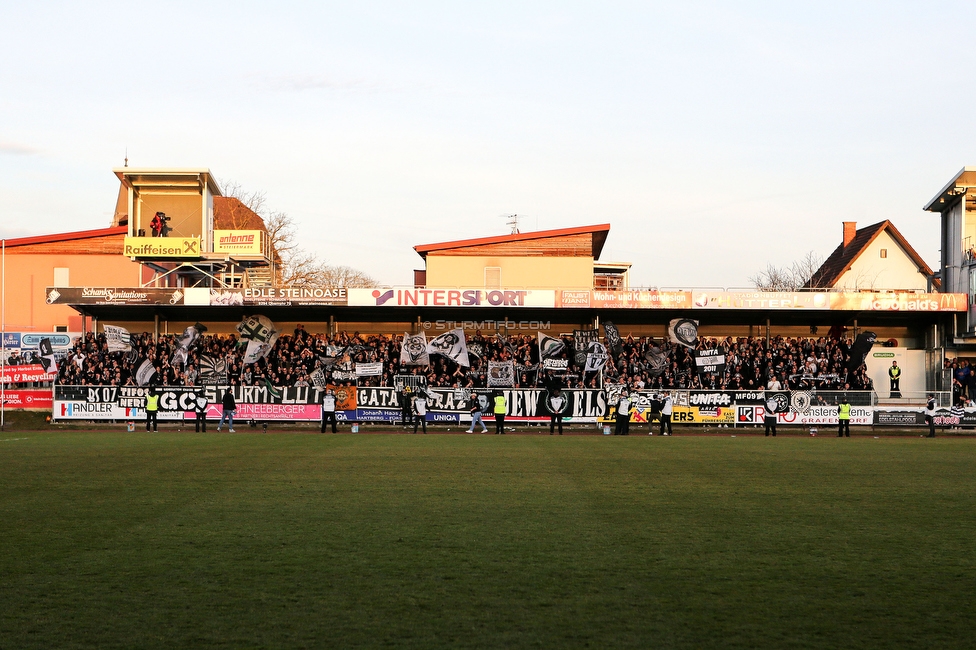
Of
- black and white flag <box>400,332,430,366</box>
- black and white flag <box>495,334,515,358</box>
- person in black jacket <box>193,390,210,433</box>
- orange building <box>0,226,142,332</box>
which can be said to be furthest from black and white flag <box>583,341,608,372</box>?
orange building <box>0,226,142,332</box>

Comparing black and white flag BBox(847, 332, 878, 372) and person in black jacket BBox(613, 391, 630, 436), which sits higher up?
black and white flag BBox(847, 332, 878, 372)

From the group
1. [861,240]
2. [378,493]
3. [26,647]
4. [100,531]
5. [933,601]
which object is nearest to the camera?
[26,647]

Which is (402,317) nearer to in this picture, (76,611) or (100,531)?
(100,531)

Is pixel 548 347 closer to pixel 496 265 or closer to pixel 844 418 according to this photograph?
pixel 496 265

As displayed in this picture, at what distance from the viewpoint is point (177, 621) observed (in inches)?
283

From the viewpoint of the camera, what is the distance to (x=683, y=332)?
43156 millimetres

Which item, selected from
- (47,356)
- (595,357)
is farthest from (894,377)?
(47,356)

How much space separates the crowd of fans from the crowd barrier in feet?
3.61

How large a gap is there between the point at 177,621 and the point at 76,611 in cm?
92

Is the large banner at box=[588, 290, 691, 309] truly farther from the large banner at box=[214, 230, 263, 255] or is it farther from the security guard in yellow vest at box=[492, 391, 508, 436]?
the large banner at box=[214, 230, 263, 255]

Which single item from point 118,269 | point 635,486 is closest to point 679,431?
point 635,486

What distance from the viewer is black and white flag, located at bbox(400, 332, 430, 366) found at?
40719mm

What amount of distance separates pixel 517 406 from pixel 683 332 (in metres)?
10.7

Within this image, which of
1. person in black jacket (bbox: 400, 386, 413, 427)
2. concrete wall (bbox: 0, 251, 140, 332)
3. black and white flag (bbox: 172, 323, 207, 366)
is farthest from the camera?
concrete wall (bbox: 0, 251, 140, 332)
